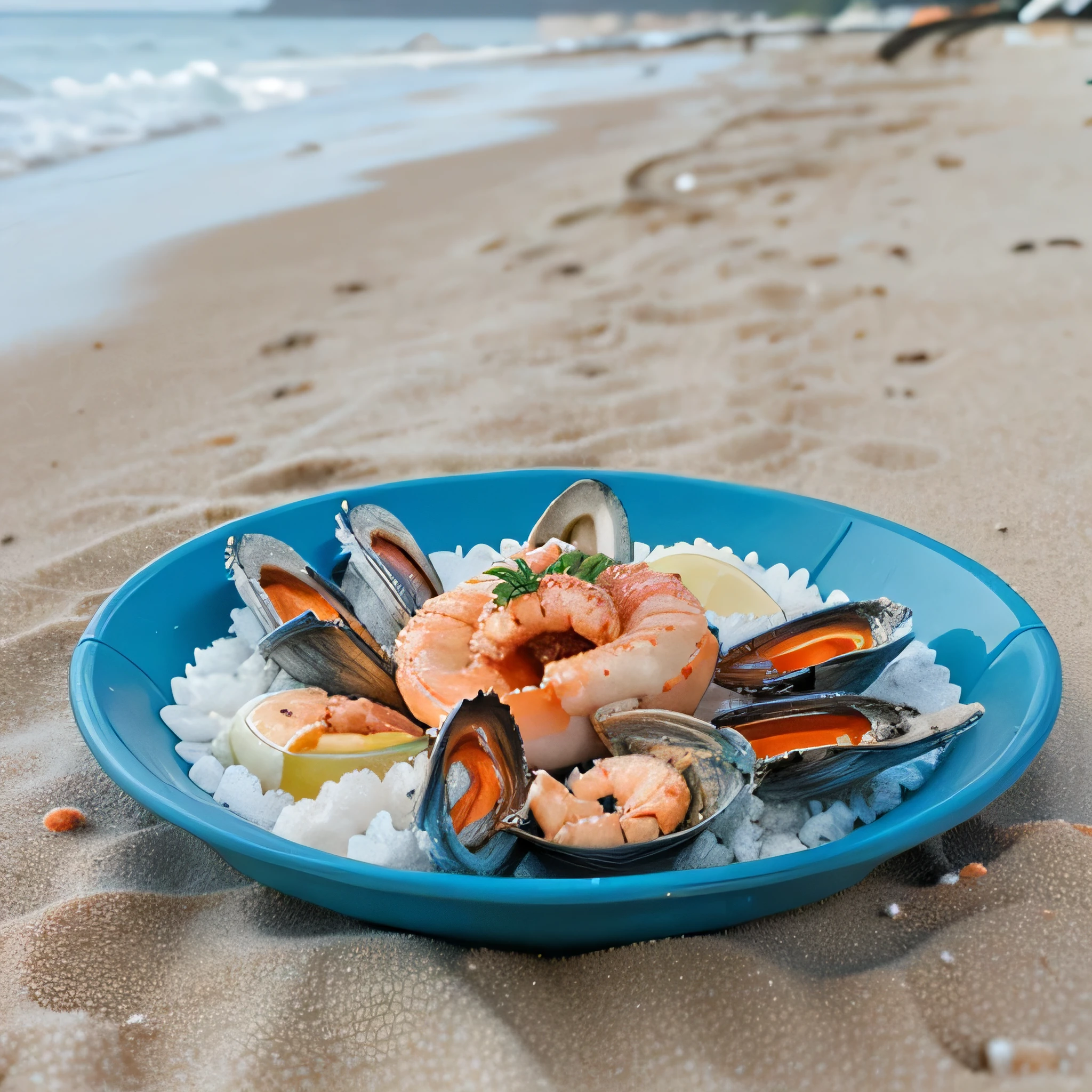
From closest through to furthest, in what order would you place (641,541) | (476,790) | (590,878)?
(590,878) < (476,790) < (641,541)

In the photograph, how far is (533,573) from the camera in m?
1.87

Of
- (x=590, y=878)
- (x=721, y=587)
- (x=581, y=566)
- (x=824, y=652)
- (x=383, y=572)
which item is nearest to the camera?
(x=590, y=878)

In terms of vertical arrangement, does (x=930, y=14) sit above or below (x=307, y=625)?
above

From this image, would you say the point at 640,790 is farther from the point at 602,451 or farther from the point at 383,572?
the point at 602,451

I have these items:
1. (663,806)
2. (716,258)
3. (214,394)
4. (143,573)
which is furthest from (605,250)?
(663,806)

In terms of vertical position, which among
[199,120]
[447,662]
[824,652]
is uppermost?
[199,120]

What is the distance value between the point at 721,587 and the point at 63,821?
61.1 inches

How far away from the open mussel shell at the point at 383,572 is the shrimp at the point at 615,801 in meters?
0.63

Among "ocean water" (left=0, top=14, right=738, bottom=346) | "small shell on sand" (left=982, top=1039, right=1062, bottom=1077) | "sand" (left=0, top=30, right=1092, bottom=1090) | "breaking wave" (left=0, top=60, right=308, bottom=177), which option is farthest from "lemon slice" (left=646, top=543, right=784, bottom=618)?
"breaking wave" (left=0, top=60, right=308, bottom=177)

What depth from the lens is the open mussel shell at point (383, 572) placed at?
2.13 meters

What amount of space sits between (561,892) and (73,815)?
1.29m

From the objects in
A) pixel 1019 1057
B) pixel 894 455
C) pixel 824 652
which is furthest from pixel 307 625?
pixel 894 455

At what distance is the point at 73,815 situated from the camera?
2.08 m

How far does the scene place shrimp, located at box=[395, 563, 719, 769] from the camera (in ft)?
5.58
